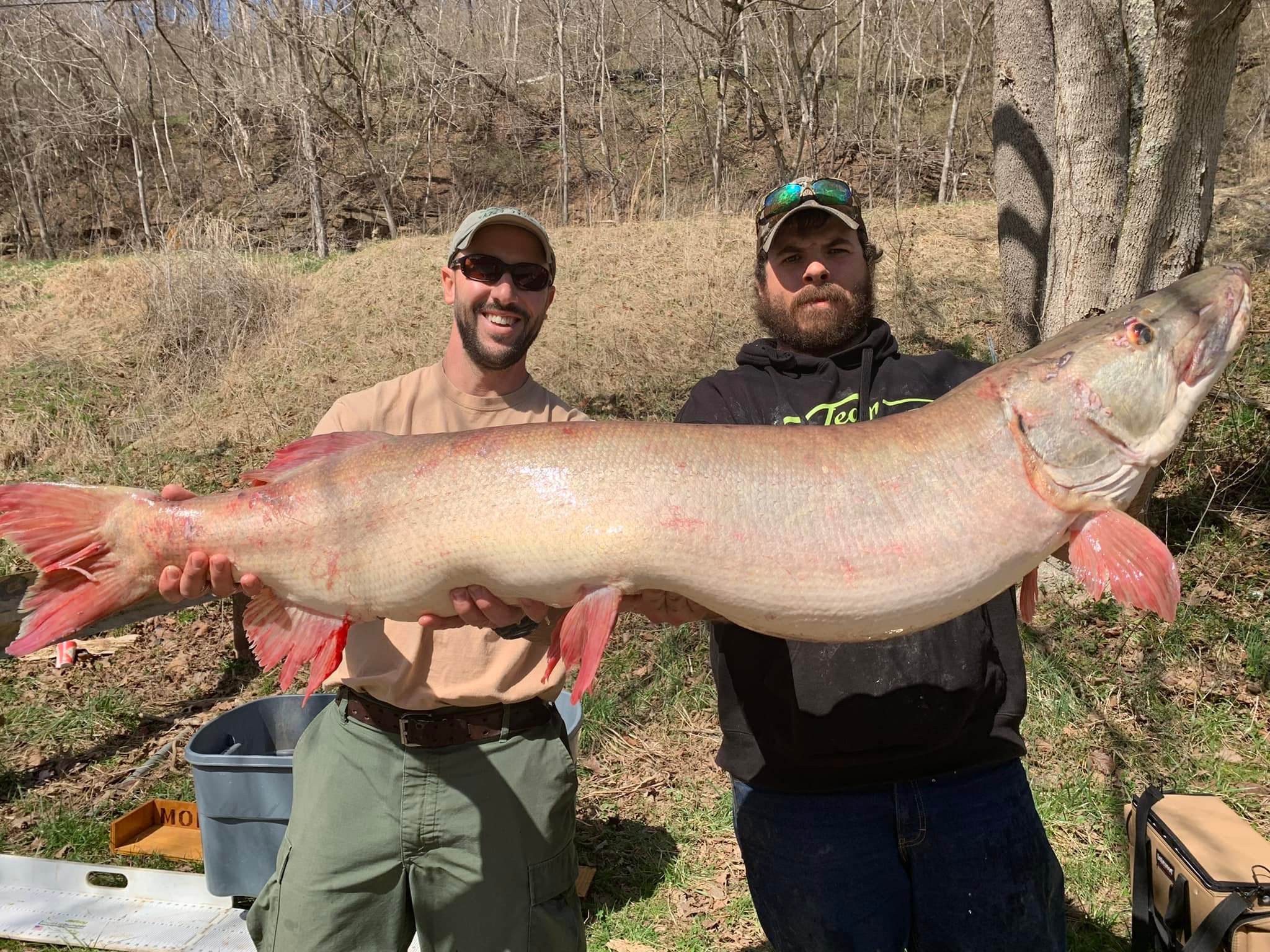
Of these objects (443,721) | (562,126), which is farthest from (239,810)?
(562,126)

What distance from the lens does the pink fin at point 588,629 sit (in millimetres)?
2025

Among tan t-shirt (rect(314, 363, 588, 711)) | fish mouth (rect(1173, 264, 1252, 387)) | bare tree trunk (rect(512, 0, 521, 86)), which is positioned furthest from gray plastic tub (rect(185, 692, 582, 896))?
bare tree trunk (rect(512, 0, 521, 86))

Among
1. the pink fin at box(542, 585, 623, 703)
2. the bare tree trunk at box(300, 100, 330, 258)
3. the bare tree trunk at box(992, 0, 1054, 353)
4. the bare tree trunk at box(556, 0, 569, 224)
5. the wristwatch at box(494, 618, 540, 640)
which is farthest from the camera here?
the bare tree trunk at box(556, 0, 569, 224)

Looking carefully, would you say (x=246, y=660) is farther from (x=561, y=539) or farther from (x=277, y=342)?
(x=277, y=342)

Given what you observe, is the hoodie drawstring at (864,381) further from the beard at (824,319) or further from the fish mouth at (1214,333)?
the fish mouth at (1214,333)

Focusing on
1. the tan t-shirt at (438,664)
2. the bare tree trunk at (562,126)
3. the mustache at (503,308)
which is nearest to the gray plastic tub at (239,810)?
the tan t-shirt at (438,664)

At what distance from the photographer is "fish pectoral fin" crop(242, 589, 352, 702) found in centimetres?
238

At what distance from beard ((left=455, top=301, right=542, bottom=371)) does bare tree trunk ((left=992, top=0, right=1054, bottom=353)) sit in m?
5.31

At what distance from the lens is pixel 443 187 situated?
26.3 meters

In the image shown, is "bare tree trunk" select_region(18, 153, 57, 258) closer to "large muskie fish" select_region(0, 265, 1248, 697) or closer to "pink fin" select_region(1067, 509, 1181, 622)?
"large muskie fish" select_region(0, 265, 1248, 697)

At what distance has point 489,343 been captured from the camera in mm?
2838

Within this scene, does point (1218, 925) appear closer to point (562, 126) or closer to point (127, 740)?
point (127, 740)

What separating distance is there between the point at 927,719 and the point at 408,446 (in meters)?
1.60

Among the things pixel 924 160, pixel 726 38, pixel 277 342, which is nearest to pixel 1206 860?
pixel 726 38
